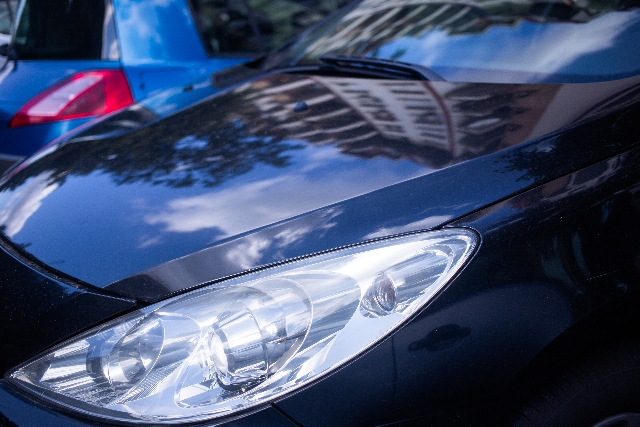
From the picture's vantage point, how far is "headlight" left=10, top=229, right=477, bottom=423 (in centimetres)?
120

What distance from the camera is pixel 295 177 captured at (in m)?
1.47

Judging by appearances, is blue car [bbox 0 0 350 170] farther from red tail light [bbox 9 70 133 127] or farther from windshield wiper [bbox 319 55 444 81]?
windshield wiper [bbox 319 55 444 81]

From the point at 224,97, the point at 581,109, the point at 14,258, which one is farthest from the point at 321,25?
the point at 14,258

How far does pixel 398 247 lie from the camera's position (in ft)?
4.17

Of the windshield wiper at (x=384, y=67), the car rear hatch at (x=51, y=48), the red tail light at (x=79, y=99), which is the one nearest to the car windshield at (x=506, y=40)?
the windshield wiper at (x=384, y=67)

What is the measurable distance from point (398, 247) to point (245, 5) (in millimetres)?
2662

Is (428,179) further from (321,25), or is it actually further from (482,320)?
(321,25)

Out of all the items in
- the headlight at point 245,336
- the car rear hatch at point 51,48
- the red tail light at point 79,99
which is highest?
the car rear hatch at point 51,48

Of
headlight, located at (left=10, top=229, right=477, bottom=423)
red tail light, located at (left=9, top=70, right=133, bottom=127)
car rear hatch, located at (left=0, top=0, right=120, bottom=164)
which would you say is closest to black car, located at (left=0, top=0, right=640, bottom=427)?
headlight, located at (left=10, top=229, right=477, bottom=423)

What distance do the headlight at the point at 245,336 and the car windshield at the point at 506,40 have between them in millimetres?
782

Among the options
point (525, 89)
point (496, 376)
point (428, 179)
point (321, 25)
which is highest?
point (321, 25)

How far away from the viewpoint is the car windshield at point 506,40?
5.85ft

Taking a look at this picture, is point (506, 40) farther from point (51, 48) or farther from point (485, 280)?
point (51, 48)

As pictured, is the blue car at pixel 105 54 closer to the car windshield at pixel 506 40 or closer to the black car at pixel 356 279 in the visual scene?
the car windshield at pixel 506 40
